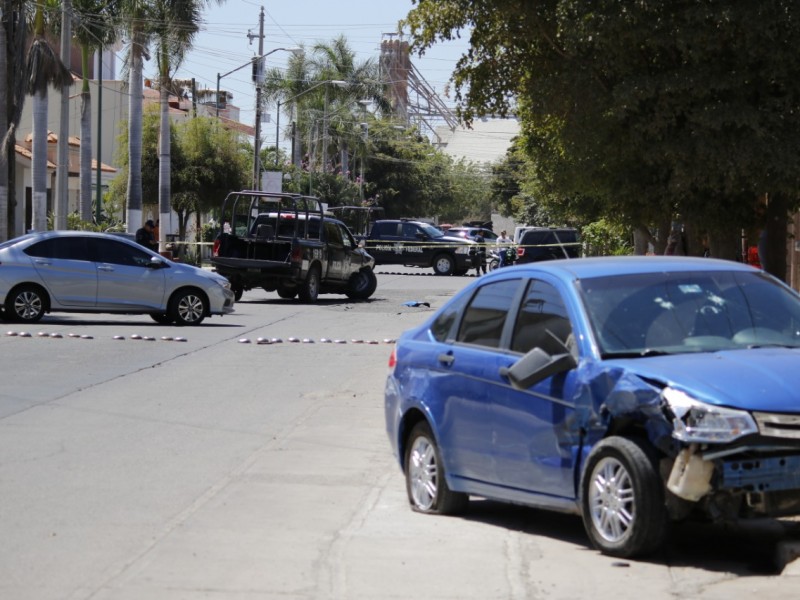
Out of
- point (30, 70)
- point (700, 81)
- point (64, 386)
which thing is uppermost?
point (30, 70)

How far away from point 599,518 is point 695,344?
3.79ft

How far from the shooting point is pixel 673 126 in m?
15.4

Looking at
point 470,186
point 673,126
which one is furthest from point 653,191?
point 470,186

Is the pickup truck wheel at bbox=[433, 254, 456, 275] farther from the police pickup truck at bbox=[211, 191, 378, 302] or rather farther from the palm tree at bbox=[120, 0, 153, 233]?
the police pickup truck at bbox=[211, 191, 378, 302]

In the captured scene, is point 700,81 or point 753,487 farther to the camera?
point 700,81

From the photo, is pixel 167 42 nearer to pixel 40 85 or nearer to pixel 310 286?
pixel 40 85

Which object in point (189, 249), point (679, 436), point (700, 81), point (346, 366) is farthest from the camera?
point (189, 249)

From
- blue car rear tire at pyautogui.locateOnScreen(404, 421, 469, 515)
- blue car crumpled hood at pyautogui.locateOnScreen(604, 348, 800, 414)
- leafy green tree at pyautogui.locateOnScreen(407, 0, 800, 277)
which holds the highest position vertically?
leafy green tree at pyautogui.locateOnScreen(407, 0, 800, 277)

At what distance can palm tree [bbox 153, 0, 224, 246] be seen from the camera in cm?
4750

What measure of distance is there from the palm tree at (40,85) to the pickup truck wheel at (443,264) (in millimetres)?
16446

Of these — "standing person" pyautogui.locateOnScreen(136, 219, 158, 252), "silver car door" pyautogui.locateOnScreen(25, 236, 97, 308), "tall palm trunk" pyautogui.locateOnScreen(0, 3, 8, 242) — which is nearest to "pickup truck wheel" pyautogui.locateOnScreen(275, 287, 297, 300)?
"standing person" pyautogui.locateOnScreen(136, 219, 158, 252)

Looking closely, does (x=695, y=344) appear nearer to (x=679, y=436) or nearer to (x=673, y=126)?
(x=679, y=436)

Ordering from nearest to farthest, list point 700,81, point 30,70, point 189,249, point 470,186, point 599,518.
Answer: point 599,518, point 700,81, point 30,70, point 189,249, point 470,186

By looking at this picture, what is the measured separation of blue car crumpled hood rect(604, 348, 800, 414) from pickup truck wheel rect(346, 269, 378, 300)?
26594 mm
